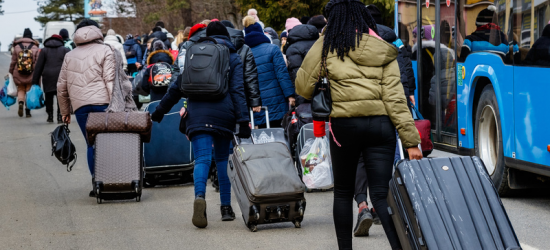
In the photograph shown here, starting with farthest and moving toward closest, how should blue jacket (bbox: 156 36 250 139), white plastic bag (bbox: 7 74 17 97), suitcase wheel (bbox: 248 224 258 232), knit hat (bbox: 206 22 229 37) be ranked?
white plastic bag (bbox: 7 74 17 97) → knit hat (bbox: 206 22 229 37) → blue jacket (bbox: 156 36 250 139) → suitcase wheel (bbox: 248 224 258 232)

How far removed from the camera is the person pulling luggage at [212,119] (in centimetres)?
689

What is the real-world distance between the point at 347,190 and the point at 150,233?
7.67 ft

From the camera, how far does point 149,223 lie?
7.37 meters

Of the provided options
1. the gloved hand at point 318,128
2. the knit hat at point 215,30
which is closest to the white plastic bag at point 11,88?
the knit hat at point 215,30

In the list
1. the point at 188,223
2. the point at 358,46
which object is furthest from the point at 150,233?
the point at 358,46

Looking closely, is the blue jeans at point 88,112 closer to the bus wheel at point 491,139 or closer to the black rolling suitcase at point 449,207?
the bus wheel at point 491,139

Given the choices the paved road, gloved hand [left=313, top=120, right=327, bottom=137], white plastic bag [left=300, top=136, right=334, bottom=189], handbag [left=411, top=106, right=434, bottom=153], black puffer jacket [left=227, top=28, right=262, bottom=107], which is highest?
black puffer jacket [left=227, top=28, right=262, bottom=107]

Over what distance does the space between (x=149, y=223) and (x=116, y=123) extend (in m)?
1.46

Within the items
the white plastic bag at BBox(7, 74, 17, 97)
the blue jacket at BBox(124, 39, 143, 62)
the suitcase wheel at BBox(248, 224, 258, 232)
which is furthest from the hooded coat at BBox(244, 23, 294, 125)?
the blue jacket at BBox(124, 39, 143, 62)

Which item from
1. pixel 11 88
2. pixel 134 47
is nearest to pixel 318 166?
pixel 11 88

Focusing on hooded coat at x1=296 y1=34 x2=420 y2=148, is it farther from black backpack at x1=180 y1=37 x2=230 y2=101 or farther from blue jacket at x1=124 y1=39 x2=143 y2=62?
blue jacket at x1=124 y1=39 x2=143 y2=62

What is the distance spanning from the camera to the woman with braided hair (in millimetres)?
4863

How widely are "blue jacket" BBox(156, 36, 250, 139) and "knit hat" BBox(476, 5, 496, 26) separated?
281cm

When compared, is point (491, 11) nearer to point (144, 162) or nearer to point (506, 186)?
point (506, 186)
